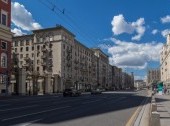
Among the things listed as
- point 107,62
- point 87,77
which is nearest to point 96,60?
point 87,77

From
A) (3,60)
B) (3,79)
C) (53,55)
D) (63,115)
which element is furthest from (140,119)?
(53,55)

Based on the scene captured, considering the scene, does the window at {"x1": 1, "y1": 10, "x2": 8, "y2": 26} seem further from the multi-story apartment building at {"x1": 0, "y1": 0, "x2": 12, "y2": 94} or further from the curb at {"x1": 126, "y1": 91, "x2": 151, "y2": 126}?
the curb at {"x1": 126, "y1": 91, "x2": 151, "y2": 126}

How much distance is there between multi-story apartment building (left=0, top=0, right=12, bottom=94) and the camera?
5624 cm

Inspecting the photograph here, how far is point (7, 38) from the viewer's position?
59281 millimetres

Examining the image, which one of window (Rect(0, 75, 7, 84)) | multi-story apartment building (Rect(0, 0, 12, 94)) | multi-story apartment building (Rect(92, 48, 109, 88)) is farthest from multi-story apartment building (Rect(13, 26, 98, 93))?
multi-story apartment building (Rect(92, 48, 109, 88))

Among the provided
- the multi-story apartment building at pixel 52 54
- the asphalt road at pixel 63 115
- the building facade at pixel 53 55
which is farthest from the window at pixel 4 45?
the multi-story apartment building at pixel 52 54

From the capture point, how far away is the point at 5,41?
58719 mm

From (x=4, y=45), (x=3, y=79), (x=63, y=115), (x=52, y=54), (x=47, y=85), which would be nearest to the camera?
(x=63, y=115)

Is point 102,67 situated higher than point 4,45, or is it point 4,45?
point 102,67

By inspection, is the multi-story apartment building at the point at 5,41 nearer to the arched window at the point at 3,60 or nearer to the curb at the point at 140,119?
the arched window at the point at 3,60

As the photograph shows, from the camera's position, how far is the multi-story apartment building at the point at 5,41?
185ft

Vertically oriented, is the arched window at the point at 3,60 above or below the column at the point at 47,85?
above

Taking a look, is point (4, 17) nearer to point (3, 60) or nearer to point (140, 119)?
point (3, 60)

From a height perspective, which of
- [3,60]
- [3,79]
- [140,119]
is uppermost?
[3,60]
